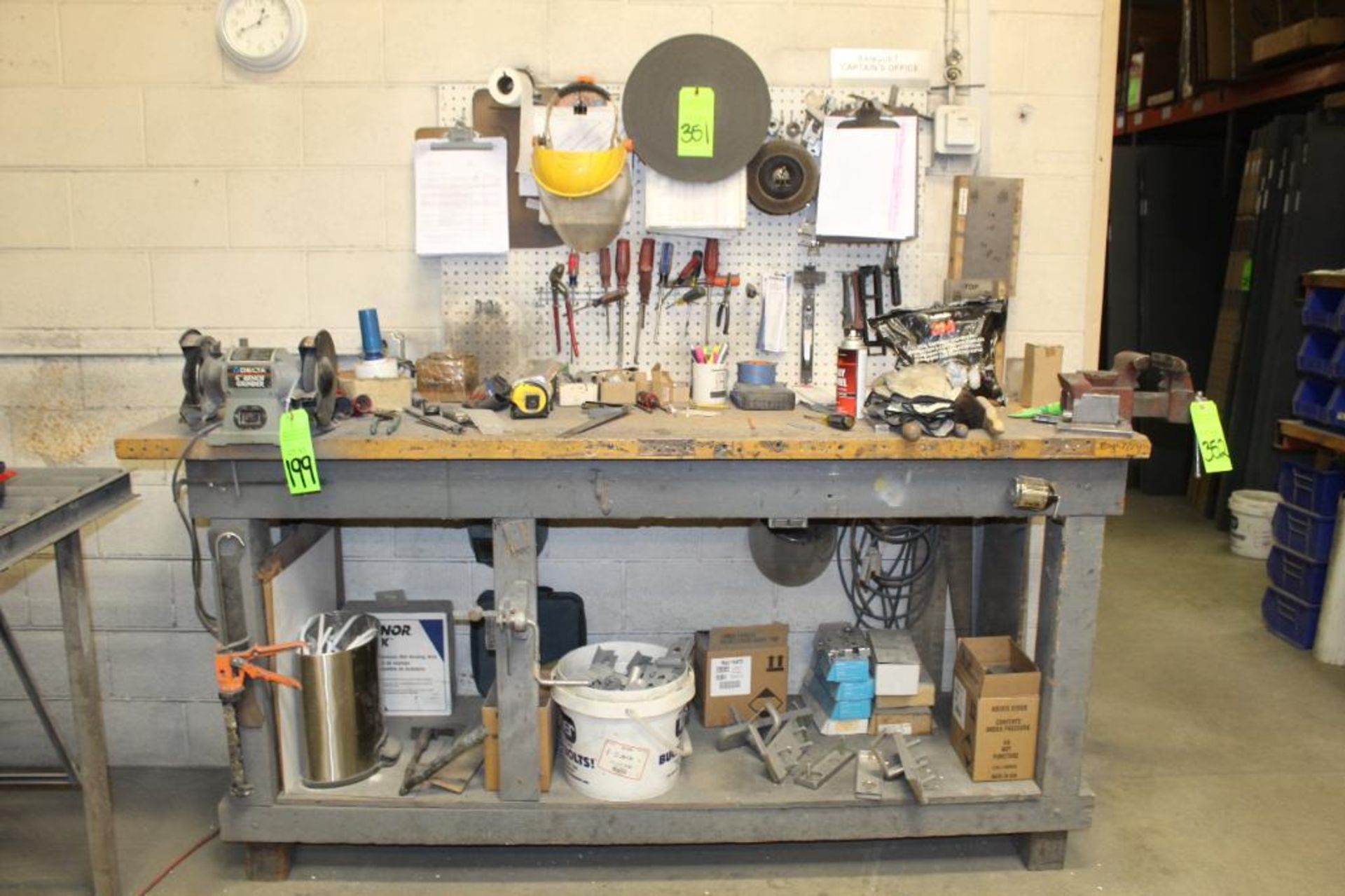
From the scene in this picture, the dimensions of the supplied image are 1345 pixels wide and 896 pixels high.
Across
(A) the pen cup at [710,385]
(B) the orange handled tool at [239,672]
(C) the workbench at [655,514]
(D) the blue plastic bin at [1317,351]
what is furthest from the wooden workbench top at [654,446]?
(D) the blue plastic bin at [1317,351]

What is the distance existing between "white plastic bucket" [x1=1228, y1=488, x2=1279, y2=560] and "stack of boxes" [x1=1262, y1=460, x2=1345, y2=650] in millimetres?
764

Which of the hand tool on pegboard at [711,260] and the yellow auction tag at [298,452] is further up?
the hand tool on pegboard at [711,260]

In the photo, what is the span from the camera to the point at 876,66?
7.91 feet

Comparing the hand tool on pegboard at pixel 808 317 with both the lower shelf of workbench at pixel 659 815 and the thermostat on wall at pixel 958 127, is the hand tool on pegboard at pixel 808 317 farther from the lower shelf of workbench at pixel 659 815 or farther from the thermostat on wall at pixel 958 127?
the lower shelf of workbench at pixel 659 815

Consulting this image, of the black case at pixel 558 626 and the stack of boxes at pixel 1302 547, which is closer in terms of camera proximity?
the black case at pixel 558 626

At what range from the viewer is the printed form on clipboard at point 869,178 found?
2.39 meters

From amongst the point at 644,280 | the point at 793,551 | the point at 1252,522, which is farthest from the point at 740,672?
the point at 1252,522

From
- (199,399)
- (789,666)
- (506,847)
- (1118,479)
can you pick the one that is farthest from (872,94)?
(506,847)

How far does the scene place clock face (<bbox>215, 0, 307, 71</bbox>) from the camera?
7.70 ft

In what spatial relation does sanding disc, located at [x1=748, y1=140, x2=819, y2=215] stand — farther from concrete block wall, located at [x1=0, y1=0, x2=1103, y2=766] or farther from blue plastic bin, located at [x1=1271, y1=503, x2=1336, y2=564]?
blue plastic bin, located at [x1=1271, y1=503, x2=1336, y2=564]

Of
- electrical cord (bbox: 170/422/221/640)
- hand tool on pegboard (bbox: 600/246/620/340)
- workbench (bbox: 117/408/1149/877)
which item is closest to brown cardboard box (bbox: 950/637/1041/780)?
workbench (bbox: 117/408/1149/877)

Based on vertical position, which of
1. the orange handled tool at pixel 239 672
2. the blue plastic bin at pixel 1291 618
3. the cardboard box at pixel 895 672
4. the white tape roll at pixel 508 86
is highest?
the white tape roll at pixel 508 86

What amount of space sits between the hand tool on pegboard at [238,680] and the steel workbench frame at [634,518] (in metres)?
0.02

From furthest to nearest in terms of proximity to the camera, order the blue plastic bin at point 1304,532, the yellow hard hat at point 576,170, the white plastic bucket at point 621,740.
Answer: the blue plastic bin at point 1304,532
the yellow hard hat at point 576,170
the white plastic bucket at point 621,740
